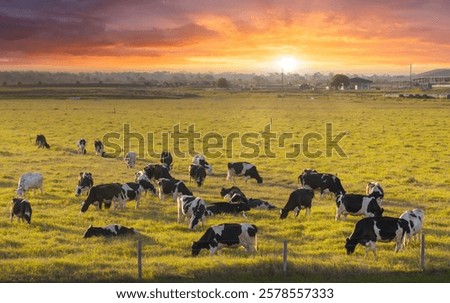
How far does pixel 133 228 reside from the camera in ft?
60.5

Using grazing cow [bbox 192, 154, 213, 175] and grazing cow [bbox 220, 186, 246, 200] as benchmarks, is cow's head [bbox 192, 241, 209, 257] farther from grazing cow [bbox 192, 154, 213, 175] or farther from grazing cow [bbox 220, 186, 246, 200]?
grazing cow [bbox 192, 154, 213, 175]

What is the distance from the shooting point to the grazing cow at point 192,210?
19.0 meters

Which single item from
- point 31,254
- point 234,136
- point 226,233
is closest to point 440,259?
point 226,233

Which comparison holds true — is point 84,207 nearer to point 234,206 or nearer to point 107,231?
point 107,231

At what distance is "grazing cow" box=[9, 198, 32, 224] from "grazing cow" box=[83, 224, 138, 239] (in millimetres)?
3113

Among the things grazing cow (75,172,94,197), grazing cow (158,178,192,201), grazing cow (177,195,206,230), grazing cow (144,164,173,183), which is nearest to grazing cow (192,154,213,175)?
grazing cow (144,164,173,183)

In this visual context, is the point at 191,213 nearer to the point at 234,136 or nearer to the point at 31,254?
the point at 31,254

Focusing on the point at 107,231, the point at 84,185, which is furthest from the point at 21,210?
the point at 84,185

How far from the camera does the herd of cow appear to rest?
1617cm

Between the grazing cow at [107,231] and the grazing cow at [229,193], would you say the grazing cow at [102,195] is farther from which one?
the grazing cow at [229,193]

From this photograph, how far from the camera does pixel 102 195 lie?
21500 millimetres

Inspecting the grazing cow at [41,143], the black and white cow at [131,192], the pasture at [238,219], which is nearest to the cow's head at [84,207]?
the pasture at [238,219]

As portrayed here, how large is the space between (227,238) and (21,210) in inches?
329
